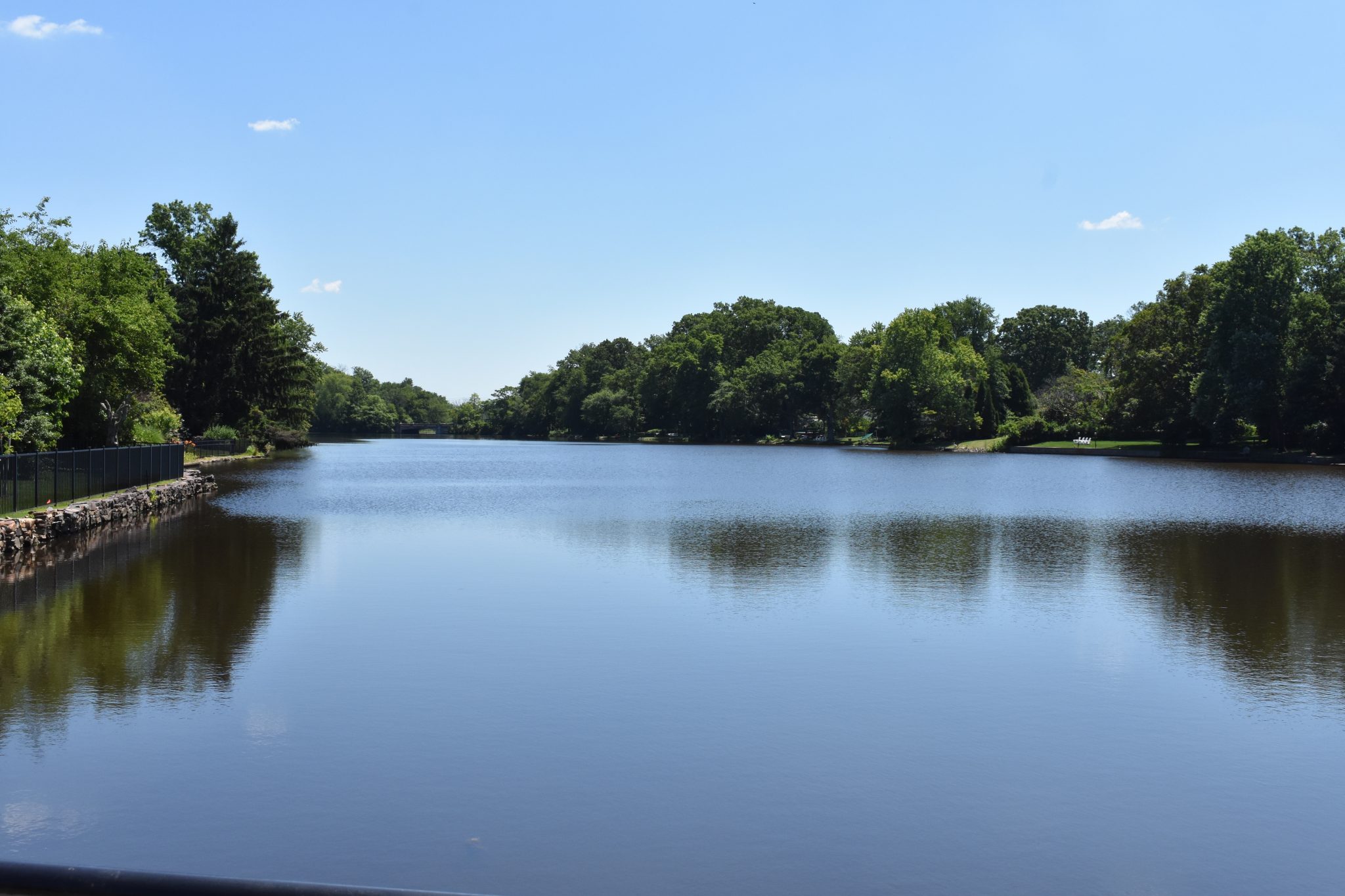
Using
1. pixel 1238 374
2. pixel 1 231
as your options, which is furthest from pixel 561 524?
pixel 1238 374

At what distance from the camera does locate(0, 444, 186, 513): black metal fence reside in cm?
2178

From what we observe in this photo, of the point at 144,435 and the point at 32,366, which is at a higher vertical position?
the point at 32,366

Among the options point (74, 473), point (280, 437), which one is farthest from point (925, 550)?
point (280, 437)

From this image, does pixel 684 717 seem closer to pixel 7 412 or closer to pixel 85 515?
pixel 7 412

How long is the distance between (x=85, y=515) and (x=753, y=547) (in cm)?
1515

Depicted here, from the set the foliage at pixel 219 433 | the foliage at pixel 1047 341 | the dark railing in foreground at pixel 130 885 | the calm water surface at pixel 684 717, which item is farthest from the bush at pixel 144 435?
the foliage at pixel 1047 341

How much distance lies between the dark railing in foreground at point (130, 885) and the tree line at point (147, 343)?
21069 millimetres

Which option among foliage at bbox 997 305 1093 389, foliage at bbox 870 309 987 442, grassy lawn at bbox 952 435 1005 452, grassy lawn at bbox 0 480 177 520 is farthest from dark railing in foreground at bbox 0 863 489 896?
foliage at bbox 997 305 1093 389

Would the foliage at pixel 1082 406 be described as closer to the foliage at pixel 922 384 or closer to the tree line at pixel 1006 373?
the tree line at pixel 1006 373

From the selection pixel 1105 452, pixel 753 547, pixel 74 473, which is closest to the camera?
pixel 753 547

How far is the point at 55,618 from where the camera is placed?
13570 millimetres

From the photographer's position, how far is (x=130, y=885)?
167 inches

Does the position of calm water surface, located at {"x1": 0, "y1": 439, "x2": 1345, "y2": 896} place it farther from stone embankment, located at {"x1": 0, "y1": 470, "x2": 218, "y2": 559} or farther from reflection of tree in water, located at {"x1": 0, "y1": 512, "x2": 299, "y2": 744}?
stone embankment, located at {"x1": 0, "y1": 470, "x2": 218, "y2": 559}

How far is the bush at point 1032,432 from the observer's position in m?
90.5
